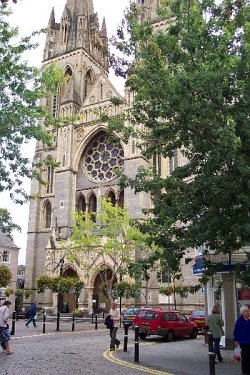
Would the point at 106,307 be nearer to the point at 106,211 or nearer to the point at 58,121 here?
the point at 106,211

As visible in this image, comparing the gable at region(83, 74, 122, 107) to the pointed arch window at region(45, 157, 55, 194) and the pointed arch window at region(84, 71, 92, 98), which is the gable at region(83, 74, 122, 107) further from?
the pointed arch window at region(45, 157, 55, 194)

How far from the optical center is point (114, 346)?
48.8 ft

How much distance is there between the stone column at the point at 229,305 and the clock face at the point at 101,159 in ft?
95.5

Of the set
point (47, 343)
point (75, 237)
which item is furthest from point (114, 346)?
point (75, 237)

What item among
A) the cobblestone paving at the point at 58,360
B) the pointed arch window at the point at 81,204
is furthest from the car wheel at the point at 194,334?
the pointed arch window at the point at 81,204

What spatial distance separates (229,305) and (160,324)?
489 cm

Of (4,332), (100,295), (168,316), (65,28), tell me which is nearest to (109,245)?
(100,295)

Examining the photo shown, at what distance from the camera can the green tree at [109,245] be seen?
32969 millimetres

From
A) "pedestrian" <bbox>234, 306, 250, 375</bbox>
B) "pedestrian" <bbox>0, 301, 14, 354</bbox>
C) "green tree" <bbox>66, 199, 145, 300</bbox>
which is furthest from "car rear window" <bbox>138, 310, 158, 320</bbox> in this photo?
"green tree" <bbox>66, 199, 145, 300</bbox>

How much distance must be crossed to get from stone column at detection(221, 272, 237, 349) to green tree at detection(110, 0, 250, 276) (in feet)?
15.9

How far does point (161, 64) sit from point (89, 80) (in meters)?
45.0

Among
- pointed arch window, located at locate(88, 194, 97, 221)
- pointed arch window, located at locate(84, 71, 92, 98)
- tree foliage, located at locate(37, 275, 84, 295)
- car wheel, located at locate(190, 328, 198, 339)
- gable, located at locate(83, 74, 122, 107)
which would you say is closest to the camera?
car wheel, located at locate(190, 328, 198, 339)

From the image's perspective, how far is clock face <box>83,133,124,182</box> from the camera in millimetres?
44906

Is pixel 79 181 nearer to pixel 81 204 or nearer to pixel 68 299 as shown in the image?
pixel 81 204
